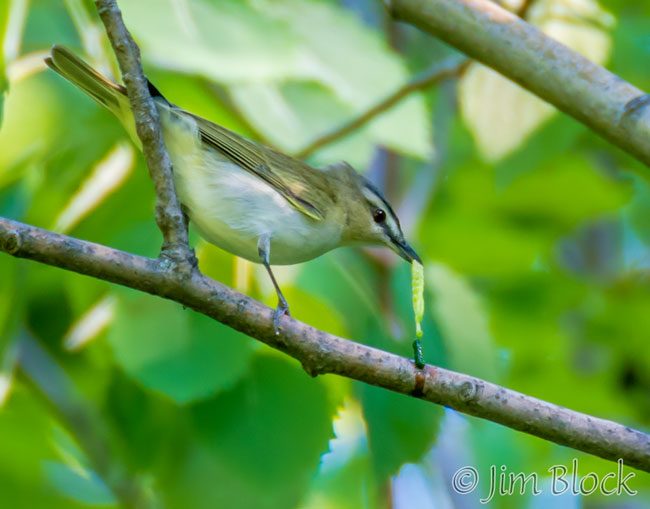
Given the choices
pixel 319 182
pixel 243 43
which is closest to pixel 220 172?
pixel 243 43

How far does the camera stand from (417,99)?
194 inches

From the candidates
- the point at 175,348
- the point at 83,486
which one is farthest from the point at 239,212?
the point at 83,486

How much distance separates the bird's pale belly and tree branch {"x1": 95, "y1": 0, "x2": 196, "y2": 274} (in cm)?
74

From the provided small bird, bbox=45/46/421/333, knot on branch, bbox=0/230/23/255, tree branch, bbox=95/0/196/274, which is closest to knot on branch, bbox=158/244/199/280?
tree branch, bbox=95/0/196/274

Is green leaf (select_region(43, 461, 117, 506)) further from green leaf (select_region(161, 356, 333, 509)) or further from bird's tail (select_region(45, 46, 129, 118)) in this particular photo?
bird's tail (select_region(45, 46, 129, 118))

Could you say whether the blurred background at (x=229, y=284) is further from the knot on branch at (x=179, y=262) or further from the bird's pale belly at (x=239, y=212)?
the knot on branch at (x=179, y=262)

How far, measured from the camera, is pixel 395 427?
3.78 m

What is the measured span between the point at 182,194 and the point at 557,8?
1941 mm

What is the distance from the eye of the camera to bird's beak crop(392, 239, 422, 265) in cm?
435

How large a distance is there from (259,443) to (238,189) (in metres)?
1.01

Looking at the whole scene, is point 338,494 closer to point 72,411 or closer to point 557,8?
point 72,411

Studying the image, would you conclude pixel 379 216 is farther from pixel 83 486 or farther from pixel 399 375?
pixel 83 486

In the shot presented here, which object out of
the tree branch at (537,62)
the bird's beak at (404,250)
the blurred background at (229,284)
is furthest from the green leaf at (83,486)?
the tree branch at (537,62)

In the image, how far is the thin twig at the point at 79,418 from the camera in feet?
16.1
